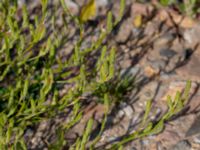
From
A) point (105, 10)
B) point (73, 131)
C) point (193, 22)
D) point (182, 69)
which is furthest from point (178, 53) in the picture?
point (73, 131)

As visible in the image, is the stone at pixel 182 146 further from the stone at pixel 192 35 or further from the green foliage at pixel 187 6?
the green foliage at pixel 187 6

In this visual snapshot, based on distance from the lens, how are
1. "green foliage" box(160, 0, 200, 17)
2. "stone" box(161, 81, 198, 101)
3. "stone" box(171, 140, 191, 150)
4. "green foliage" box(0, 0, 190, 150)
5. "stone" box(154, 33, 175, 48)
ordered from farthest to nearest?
"green foliage" box(160, 0, 200, 17) → "stone" box(154, 33, 175, 48) → "stone" box(161, 81, 198, 101) → "stone" box(171, 140, 191, 150) → "green foliage" box(0, 0, 190, 150)

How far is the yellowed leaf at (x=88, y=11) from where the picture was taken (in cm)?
272

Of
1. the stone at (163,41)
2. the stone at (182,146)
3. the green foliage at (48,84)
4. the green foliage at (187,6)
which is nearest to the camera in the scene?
the green foliage at (48,84)

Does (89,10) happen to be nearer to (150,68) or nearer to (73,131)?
(150,68)

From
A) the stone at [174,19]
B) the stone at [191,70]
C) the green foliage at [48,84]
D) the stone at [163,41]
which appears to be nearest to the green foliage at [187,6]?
the stone at [174,19]

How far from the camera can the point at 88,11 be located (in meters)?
2.73

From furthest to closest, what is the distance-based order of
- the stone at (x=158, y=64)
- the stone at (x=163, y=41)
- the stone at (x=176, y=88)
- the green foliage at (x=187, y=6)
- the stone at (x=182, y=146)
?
the green foliage at (x=187, y=6)
the stone at (x=163, y=41)
the stone at (x=158, y=64)
the stone at (x=176, y=88)
the stone at (x=182, y=146)

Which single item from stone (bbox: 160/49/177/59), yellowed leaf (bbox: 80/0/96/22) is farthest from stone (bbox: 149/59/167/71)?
yellowed leaf (bbox: 80/0/96/22)

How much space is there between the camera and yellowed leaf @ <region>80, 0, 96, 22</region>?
8.91 feet

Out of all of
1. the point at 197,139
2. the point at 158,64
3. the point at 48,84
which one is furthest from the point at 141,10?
the point at 48,84

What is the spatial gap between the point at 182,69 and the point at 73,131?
2.20 feet

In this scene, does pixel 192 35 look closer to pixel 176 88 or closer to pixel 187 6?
pixel 187 6

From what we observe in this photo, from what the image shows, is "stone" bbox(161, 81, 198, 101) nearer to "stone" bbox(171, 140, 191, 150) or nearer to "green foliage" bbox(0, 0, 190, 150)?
"green foliage" bbox(0, 0, 190, 150)
